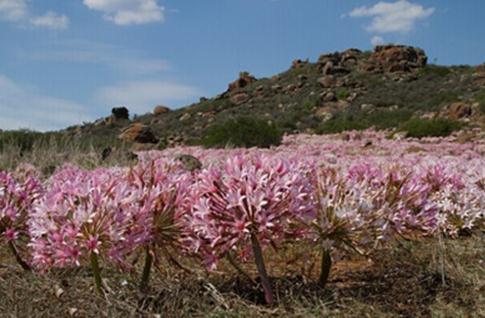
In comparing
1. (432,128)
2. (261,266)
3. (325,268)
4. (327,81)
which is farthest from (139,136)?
(327,81)

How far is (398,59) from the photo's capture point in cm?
5694

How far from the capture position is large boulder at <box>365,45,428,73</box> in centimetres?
5541

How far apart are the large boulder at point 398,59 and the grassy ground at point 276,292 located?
5354 cm

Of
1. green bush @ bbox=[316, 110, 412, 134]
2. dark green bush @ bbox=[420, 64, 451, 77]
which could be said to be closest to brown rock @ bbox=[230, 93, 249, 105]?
dark green bush @ bbox=[420, 64, 451, 77]

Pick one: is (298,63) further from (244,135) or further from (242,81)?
(244,135)

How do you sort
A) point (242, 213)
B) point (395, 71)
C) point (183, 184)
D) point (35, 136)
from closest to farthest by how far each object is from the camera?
1. point (242, 213)
2. point (183, 184)
3. point (35, 136)
4. point (395, 71)

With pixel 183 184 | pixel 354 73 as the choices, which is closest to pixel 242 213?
pixel 183 184

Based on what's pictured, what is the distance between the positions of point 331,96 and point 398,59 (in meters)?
13.3

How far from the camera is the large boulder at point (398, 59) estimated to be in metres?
55.4

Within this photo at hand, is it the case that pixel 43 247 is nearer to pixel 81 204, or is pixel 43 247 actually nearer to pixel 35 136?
pixel 81 204

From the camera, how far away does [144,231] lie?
275 cm

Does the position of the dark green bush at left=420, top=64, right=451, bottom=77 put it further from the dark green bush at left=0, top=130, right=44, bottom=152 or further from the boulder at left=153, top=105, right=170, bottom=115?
the dark green bush at left=0, top=130, right=44, bottom=152

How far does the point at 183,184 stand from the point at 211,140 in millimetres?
18222

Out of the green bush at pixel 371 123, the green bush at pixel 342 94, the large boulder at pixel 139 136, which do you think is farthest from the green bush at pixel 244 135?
the green bush at pixel 342 94
